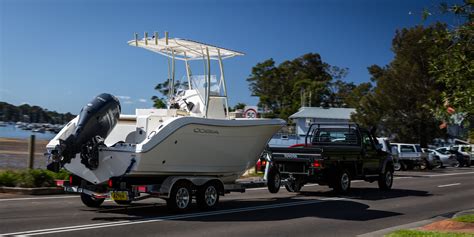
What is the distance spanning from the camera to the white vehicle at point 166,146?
1163 centimetres

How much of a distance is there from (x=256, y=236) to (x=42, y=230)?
364cm

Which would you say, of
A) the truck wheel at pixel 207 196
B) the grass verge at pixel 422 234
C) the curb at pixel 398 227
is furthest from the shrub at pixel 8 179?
the grass verge at pixel 422 234

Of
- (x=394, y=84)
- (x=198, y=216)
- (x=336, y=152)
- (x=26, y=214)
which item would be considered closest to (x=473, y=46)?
(x=198, y=216)

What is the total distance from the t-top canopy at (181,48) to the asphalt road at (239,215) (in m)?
3.91

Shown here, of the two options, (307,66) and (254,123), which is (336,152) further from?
(307,66)

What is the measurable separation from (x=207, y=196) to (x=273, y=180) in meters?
4.20

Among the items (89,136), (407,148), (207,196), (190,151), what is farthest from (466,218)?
(407,148)

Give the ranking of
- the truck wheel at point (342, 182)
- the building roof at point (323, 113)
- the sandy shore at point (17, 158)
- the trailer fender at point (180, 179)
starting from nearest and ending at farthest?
1. the trailer fender at point (180, 179)
2. the truck wheel at point (342, 182)
3. the sandy shore at point (17, 158)
4. the building roof at point (323, 113)

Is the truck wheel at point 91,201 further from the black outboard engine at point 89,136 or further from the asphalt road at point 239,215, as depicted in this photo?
the black outboard engine at point 89,136

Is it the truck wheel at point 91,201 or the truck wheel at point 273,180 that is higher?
the truck wheel at point 273,180

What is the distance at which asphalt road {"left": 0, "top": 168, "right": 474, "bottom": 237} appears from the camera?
33.4 ft

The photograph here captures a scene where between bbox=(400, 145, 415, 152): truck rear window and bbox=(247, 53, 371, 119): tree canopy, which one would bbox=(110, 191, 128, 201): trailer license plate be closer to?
bbox=(400, 145, 415, 152): truck rear window

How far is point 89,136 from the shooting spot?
11.7 metres

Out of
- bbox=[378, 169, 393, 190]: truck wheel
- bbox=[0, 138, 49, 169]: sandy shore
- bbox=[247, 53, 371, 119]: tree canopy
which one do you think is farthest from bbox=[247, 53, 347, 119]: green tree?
bbox=[378, 169, 393, 190]: truck wheel
